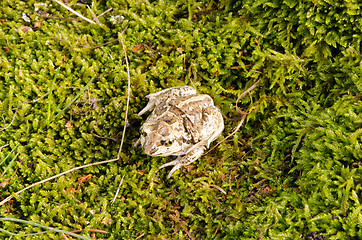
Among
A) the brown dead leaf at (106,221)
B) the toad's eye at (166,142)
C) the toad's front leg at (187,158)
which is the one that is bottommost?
the brown dead leaf at (106,221)

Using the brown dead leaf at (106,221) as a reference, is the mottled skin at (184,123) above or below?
above

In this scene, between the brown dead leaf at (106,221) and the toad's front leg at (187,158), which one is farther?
the toad's front leg at (187,158)

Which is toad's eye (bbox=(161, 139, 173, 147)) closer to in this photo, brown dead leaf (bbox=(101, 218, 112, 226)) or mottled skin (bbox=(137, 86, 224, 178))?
mottled skin (bbox=(137, 86, 224, 178))

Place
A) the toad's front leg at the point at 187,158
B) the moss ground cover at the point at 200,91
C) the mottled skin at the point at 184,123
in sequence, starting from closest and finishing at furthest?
1. the moss ground cover at the point at 200,91
2. the mottled skin at the point at 184,123
3. the toad's front leg at the point at 187,158

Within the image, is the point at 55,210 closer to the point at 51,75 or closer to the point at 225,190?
the point at 51,75

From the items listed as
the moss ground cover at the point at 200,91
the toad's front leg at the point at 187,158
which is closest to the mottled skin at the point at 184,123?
the toad's front leg at the point at 187,158

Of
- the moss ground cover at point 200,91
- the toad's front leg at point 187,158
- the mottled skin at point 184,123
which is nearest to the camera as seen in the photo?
the moss ground cover at point 200,91

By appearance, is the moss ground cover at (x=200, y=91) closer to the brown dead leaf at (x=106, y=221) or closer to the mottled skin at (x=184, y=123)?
the brown dead leaf at (x=106, y=221)

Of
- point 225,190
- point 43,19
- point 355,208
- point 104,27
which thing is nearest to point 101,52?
point 104,27
